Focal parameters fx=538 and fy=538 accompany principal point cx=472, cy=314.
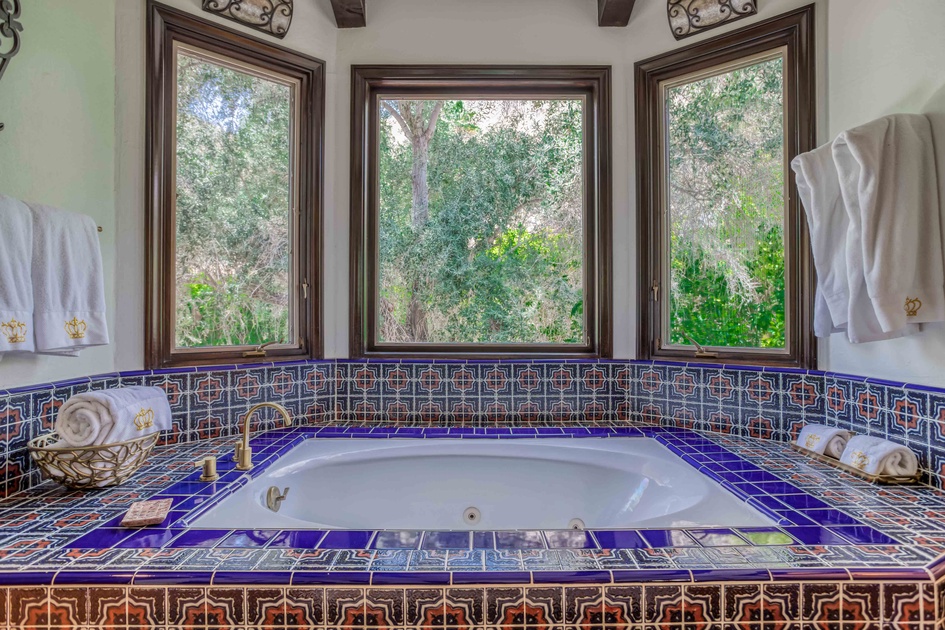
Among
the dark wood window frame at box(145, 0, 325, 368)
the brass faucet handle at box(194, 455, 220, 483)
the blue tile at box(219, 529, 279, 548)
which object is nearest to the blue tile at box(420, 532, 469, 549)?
the blue tile at box(219, 529, 279, 548)

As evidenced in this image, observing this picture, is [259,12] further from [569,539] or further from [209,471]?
[569,539]

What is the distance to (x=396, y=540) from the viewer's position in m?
1.20

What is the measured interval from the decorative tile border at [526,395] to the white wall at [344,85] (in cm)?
10

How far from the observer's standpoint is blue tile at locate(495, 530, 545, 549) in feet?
3.82

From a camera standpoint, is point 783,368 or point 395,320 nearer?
point 783,368

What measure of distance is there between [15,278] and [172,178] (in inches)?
31.7

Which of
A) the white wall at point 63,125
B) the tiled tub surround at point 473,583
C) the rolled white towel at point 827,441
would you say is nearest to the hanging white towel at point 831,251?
the rolled white towel at point 827,441

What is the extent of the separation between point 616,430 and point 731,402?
47 centimetres

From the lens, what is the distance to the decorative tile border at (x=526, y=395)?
1.81 metres

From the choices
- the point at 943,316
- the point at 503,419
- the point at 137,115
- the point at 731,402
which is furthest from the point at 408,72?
the point at 943,316

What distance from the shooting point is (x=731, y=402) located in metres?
2.17

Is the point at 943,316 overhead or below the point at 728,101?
below

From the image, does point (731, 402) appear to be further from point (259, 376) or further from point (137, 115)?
point (137, 115)

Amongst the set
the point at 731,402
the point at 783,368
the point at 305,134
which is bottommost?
the point at 731,402
